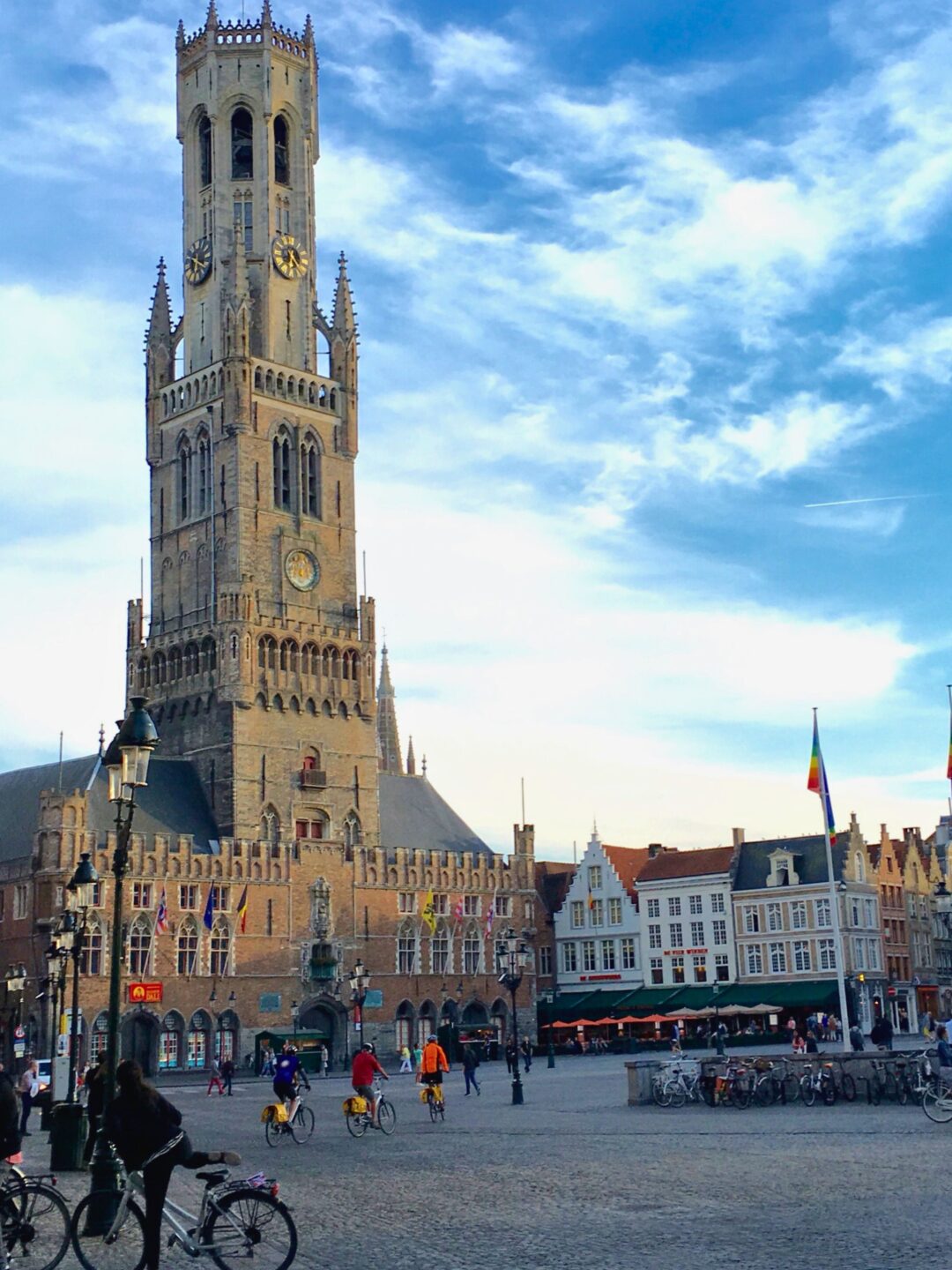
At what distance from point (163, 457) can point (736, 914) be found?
4038 centimetres

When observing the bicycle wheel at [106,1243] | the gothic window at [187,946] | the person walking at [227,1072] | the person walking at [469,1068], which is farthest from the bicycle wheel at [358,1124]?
the gothic window at [187,946]

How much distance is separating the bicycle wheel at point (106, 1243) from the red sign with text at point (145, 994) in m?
55.7

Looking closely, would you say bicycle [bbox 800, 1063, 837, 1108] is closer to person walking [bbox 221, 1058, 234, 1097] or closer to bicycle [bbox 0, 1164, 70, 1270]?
bicycle [bbox 0, 1164, 70, 1270]

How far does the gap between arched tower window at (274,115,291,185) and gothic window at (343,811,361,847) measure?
3640cm

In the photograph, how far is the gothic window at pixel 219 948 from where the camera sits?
245 feet

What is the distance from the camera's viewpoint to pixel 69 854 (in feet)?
230

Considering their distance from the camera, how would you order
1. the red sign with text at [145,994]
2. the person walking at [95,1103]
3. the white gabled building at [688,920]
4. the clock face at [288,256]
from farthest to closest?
the clock face at [288,256] → the white gabled building at [688,920] → the red sign with text at [145,994] → the person walking at [95,1103]

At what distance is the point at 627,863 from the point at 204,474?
3387 centimetres

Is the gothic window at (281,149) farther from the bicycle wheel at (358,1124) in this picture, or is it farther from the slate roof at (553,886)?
the bicycle wheel at (358,1124)

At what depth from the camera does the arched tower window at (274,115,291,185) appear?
90.5 m

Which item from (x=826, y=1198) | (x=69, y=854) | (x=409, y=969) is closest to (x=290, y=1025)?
(x=409, y=969)

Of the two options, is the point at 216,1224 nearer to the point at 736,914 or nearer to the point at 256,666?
the point at 256,666

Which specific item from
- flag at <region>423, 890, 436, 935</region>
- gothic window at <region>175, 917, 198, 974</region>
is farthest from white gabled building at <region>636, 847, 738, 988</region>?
gothic window at <region>175, 917, 198, 974</region>

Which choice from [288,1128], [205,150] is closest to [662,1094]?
[288,1128]
